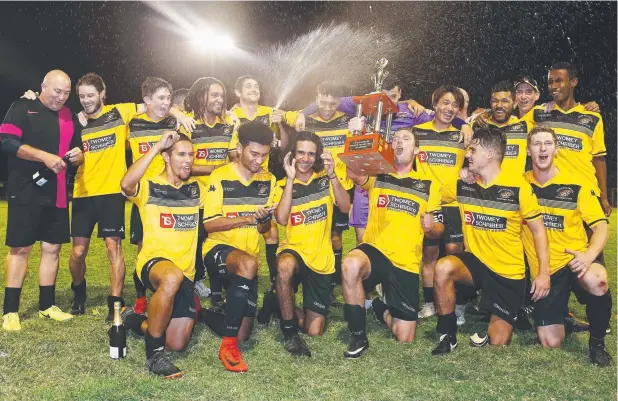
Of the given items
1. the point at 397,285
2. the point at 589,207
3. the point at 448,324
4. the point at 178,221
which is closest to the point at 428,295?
the point at 397,285

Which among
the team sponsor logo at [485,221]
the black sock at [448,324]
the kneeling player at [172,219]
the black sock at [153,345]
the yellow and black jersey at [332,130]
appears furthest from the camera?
the yellow and black jersey at [332,130]

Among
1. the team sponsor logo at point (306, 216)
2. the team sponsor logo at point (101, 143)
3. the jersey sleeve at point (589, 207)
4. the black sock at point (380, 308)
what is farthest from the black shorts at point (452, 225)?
the team sponsor logo at point (101, 143)

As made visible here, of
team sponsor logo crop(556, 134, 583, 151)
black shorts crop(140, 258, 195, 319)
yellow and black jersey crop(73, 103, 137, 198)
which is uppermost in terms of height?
team sponsor logo crop(556, 134, 583, 151)

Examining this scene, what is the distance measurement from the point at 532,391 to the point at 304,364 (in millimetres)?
1689

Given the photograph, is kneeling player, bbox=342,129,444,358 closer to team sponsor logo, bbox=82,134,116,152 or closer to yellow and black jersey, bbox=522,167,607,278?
yellow and black jersey, bbox=522,167,607,278

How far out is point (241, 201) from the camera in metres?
5.18

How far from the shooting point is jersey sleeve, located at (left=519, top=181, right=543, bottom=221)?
193 inches

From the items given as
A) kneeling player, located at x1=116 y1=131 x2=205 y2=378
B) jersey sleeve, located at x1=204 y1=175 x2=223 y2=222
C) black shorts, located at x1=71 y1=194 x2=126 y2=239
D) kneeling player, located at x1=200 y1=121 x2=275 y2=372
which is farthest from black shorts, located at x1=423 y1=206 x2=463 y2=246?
black shorts, located at x1=71 y1=194 x2=126 y2=239

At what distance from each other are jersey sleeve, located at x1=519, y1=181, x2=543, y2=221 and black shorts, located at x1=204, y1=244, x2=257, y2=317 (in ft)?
7.72

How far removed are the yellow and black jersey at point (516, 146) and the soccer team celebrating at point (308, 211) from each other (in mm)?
15

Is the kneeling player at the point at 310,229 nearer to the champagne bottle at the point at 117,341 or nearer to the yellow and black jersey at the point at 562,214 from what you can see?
the champagne bottle at the point at 117,341

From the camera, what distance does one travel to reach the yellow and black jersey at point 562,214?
511 cm

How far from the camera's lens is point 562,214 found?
203 inches

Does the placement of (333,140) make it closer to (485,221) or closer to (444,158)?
(444,158)
